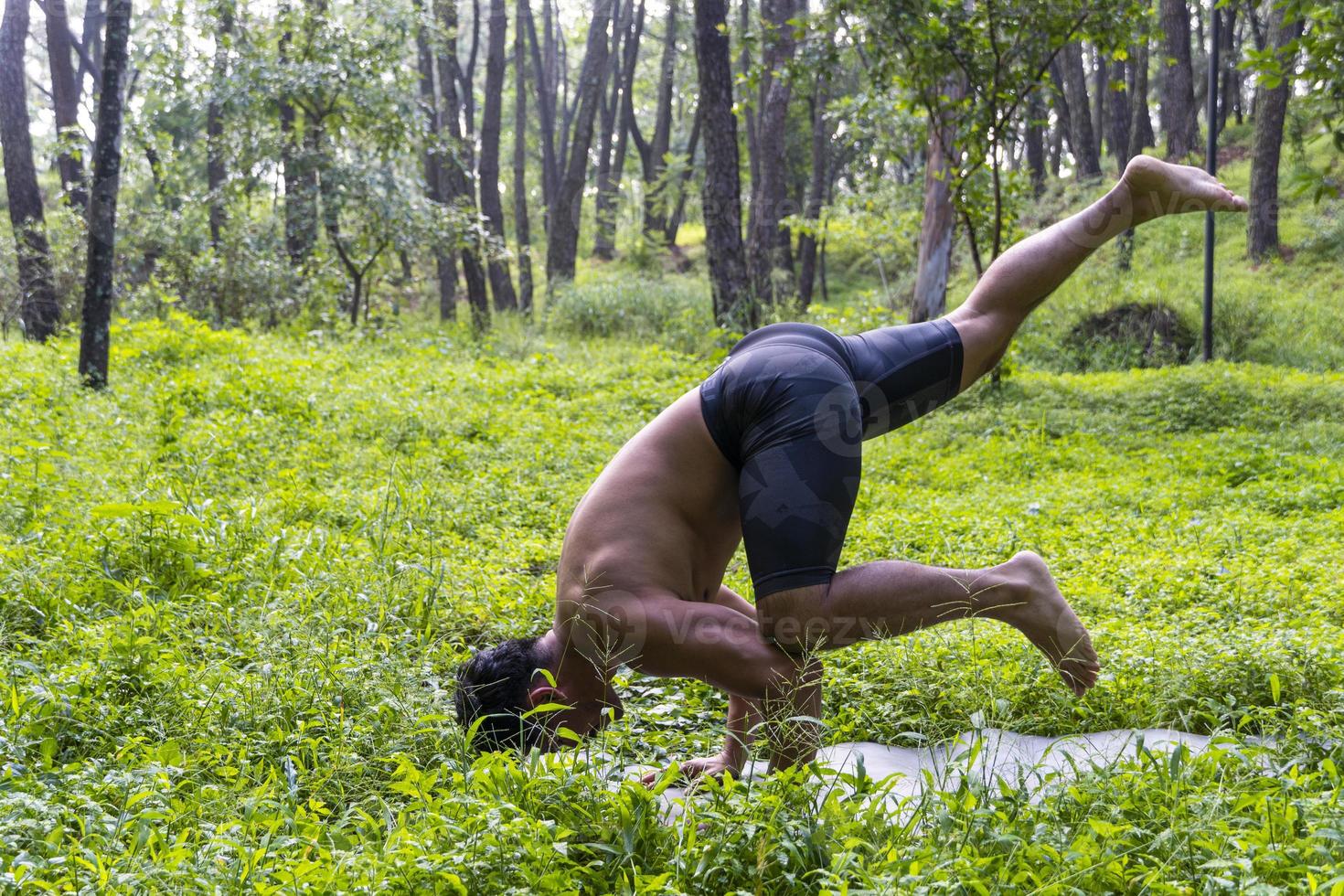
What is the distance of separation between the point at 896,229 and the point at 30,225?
10.4 metres

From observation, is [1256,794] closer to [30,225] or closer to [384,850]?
[384,850]

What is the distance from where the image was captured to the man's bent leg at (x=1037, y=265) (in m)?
3.58

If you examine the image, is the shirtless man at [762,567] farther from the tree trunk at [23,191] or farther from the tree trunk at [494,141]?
the tree trunk at [494,141]

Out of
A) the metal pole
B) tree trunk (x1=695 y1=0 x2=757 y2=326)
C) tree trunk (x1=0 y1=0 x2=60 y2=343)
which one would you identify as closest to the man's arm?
the metal pole

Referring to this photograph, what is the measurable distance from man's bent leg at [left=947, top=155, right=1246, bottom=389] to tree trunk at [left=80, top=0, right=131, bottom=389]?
7.14 metres

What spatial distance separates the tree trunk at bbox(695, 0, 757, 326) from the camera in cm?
1152

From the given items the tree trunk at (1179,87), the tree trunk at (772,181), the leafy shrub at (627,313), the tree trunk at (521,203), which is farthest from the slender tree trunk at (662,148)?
the tree trunk at (1179,87)

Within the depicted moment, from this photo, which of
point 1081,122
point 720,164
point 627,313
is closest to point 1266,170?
point 1081,122

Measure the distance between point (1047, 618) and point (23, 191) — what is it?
14.8m

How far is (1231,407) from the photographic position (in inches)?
330

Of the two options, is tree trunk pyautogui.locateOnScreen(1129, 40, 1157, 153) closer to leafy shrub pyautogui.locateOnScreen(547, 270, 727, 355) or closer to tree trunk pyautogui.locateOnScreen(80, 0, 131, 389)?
leafy shrub pyautogui.locateOnScreen(547, 270, 727, 355)

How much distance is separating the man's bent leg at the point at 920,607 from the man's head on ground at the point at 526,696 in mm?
637

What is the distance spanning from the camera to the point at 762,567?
2945 mm

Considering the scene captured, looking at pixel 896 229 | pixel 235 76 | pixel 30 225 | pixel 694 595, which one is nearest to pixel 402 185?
pixel 235 76
